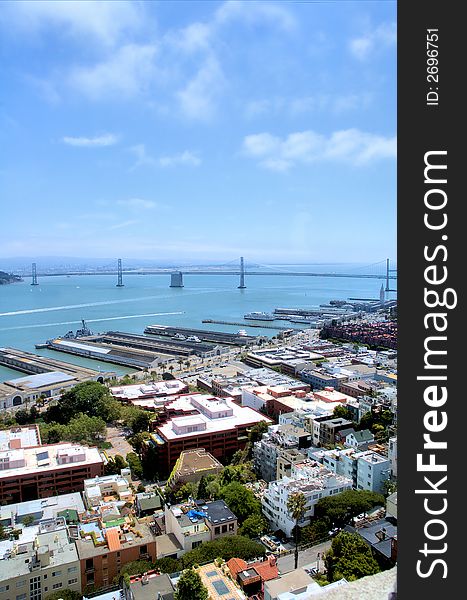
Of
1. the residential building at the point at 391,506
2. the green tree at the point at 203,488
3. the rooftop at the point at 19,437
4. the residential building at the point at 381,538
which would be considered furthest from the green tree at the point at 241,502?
the rooftop at the point at 19,437

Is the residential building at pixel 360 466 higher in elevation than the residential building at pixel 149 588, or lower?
higher

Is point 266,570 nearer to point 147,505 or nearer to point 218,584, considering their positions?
point 218,584

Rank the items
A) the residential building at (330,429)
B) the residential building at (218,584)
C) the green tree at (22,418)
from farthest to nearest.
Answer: the green tree at (22,418)
the residential building at (330,429)
the residential building at (218,584)

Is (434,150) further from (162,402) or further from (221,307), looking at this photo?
(221,307)

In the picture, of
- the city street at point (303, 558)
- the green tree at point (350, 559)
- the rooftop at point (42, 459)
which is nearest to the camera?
the green tree at point (350, 559)

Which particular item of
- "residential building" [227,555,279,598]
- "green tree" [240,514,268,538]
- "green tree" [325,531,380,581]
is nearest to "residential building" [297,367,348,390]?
"green tree" [240,514,268,538]

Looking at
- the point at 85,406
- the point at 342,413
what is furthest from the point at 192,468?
the point at 85,406

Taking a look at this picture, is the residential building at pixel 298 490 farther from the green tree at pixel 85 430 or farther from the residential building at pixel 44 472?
the green tree at pixel 85 430
